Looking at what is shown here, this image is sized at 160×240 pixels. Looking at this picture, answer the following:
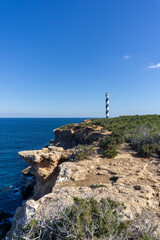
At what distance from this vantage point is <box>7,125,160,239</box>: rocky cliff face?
17.5 ft

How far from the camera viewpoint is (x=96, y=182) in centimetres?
729

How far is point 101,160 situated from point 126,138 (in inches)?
203

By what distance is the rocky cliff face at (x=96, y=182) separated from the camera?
5.32 m

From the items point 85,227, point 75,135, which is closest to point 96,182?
point 85,227

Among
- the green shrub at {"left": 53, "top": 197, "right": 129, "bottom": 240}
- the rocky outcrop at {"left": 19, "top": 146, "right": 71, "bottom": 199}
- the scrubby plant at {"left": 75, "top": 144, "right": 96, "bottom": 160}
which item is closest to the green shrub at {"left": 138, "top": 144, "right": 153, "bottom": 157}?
the scrubby plant at {"left": 75, "top": 144, "right": 96, "bottom": 160}

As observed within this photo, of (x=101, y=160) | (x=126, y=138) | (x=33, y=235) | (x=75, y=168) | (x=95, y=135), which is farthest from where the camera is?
(x=95, y=135)

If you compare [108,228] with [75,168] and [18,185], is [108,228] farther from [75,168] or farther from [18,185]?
[18,185]

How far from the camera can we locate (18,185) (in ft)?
66.6

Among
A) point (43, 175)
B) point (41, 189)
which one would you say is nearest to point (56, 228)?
point (43, 175)

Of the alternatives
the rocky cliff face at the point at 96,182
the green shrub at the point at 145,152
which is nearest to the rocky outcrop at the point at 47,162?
the rocky cliff face at the point at 96,182

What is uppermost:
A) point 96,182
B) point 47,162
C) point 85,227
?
point 85,227

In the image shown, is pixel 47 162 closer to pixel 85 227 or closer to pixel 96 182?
pixel 96 182

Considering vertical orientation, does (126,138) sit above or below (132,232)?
above

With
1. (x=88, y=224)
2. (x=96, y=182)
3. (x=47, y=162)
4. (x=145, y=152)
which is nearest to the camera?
(x=88, y=224)
